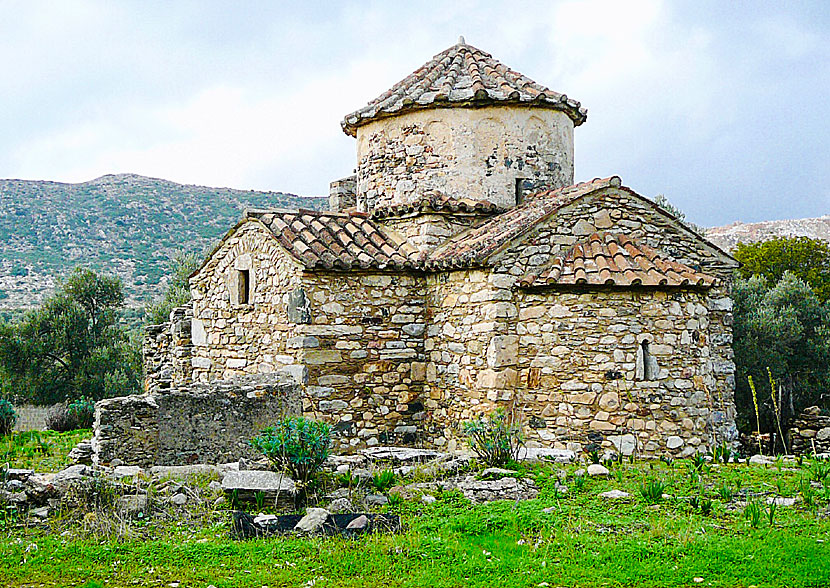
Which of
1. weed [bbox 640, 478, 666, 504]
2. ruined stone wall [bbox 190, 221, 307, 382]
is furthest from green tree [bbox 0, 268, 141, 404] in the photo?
weed [bbox 640, 478, 666, 504]

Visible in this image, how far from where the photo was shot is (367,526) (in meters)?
5.59

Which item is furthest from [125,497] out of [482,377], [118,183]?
[118,183]

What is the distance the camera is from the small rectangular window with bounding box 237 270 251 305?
12.5m

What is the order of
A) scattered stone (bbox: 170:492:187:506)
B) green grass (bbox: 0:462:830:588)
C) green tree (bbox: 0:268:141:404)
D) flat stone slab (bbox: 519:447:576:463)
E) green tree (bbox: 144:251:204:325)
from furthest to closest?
1. green tree (bbox: 144:251:204:325)
2. green tree (bbox: 0:268:141:404)
3. flat stone slab (bbox: 519:447:576:463)
4. scattered stone (bbox: 170:492:187:506)
5. green grass (bbox: 0:462:830:588)

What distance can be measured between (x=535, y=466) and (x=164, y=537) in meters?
3.54

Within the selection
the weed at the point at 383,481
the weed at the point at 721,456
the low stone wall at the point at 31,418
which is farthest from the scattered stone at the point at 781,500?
the low stone wall at the point at 31,418

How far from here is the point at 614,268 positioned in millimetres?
9898

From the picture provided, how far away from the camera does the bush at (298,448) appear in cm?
659

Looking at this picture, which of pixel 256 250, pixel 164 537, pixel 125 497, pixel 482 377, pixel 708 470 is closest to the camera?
pixel 164 537

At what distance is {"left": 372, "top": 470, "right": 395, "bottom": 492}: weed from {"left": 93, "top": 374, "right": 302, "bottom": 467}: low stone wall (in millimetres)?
2822

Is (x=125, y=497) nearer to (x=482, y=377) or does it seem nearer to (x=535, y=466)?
(x=535, y=466)

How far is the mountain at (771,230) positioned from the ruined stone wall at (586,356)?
Answer: 3241 cm

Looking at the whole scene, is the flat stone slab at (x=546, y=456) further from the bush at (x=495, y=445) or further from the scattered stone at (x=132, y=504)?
the scattered stone at (x=132, y=504)

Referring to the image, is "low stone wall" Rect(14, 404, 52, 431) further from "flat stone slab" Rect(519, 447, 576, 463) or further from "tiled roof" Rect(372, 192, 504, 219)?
"flat stone slab" Rect(519, 447, 576, 463)
